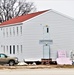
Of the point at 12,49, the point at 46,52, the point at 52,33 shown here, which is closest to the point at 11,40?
the point at 12,49

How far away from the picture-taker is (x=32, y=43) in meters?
63.8

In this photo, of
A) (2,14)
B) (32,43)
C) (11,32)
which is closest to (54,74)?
(32,43)

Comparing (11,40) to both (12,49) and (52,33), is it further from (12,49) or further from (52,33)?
(52,33)

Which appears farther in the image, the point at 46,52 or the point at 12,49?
the point at 12,49

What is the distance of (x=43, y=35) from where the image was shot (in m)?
64.3

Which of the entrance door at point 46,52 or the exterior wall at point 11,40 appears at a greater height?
the exterior wall at point 11,40

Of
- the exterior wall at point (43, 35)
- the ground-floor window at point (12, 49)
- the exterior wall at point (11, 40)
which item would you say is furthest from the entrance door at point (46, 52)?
the exterior wall at point (11, 40)

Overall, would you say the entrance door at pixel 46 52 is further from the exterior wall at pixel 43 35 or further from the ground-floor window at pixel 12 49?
the ground-floor window at pixel 12 49

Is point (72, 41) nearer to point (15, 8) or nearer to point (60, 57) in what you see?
point (60, 57)

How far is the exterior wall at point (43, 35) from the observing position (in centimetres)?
6378

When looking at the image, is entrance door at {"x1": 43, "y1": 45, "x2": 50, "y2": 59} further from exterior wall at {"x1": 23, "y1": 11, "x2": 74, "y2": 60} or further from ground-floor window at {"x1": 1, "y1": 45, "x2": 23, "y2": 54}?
ground-floor window at {"x1": 1, "y1": 45, "x2": 23, "y2": 54}

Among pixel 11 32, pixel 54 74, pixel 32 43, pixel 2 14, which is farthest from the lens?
pixel 2 14

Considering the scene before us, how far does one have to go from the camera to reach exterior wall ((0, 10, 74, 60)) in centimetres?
6378

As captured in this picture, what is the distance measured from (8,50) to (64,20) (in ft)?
31.8
